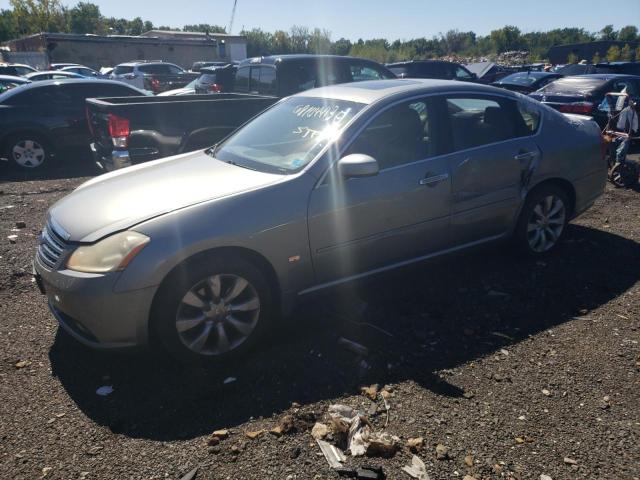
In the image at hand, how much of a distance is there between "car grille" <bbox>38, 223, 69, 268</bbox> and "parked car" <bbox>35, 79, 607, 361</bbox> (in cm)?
1

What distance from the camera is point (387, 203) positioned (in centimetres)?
387

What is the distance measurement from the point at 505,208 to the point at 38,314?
4.03 metres

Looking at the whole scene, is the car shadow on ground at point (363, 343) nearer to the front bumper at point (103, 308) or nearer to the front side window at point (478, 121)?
the front bumper at point (103, 308)

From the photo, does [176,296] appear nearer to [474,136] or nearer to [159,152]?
[474,136]

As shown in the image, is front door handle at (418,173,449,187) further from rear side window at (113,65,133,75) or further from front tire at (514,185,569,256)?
rear side window at (113,65,133,75)

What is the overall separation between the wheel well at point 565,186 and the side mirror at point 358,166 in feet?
6.57

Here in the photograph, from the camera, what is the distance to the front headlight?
305 cm

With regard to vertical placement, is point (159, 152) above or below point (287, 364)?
above

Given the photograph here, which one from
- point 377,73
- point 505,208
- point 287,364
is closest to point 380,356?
point 287,364

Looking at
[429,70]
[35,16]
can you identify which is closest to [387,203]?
[429,70]

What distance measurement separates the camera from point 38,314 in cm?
416

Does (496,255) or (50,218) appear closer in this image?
(50,218)

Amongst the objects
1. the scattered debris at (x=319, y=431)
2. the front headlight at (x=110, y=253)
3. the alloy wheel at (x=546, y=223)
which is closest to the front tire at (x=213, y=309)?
the front headlight at (x=110, y=253)

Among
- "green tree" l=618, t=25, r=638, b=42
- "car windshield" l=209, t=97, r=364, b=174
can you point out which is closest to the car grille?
"car windshield" l=209, t=97, r=364, b=174
